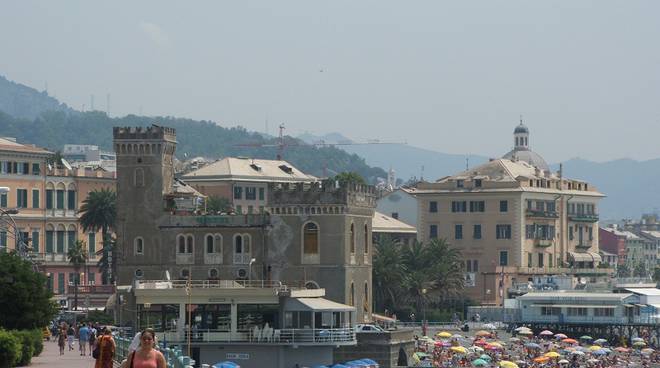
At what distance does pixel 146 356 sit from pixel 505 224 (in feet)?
409

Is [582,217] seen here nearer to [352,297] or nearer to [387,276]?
[387,276]

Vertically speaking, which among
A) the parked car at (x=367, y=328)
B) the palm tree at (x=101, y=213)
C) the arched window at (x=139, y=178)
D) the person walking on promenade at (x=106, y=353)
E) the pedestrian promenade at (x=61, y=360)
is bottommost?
the parked car at (x=367, y=328)

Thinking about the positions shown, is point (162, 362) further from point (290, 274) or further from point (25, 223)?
point (25, 223)

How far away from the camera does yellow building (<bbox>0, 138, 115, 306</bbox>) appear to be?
123812 mm

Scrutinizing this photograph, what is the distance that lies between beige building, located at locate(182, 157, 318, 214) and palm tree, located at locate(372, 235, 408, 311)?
26.0 m

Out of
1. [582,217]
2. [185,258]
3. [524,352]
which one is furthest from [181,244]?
[582,217]

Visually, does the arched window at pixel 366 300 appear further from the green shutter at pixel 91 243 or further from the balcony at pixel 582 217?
the balcony at pixel 582 217

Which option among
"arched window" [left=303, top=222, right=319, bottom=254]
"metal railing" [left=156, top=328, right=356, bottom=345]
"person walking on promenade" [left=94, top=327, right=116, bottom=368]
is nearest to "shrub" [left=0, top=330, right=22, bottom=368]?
"person walking on promenade" [left=94, top=327, right=116, bottom=368]

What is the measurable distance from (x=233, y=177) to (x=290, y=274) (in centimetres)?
5711

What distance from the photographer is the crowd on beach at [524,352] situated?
98938mm

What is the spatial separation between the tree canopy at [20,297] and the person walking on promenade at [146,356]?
35071 millimetres

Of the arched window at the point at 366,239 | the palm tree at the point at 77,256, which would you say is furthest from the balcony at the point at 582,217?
the arched window at the point at 366,239

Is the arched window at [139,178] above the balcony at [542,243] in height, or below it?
above

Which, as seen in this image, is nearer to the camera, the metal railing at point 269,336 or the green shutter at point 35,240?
the metal railing at point 269,336
